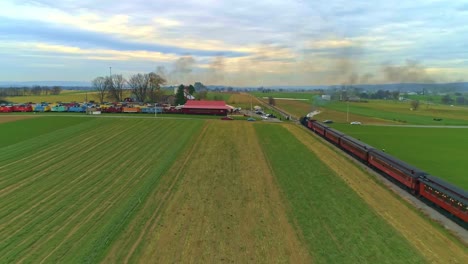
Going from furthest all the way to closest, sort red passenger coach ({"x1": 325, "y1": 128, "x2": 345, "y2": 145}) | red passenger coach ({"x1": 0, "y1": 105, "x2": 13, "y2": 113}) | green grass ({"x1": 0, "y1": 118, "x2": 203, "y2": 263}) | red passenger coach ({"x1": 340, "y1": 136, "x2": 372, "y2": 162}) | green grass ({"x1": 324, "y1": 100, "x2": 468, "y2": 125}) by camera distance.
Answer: green grass ({"x1": 324, "y1": 100, "x2": 468, "y2": 125}) → red passenger coach ({"x1": 0, "y1": 105, "x2": 13, "y2": 113}) → red passenger coach ({"x1": 325, "y1": 128, "x2": 345, "y2": 145}) → red passenger coach ({"x1": 340, "y1": 136, "x2": 372, "y2": 162}) → green grass ({"x1": 0, "y1": 118, "x2": 203, "y2": 263})

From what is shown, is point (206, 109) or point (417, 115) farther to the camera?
point (417, 115)

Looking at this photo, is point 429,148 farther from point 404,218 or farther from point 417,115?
point 417,115

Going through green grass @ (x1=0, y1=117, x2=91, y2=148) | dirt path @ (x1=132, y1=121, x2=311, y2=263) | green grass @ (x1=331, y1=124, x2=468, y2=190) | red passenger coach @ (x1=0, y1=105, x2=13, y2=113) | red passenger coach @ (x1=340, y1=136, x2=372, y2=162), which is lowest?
dirt path @ (x1=132, y1=121, x2=311, y2=263)

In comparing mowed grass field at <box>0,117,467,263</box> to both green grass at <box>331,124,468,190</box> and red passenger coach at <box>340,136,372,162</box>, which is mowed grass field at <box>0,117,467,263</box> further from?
green grass at <box>331,124,468,190</box>

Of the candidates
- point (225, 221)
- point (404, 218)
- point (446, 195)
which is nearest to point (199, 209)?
point (225, 221)

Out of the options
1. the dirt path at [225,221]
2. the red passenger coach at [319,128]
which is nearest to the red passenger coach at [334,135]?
the red passenger coach at [319,128]

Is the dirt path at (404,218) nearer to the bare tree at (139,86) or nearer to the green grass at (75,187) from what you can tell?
the green grass at (75,187)

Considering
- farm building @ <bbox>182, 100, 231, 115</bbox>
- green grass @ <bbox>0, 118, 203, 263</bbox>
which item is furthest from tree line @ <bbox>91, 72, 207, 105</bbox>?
green grass @ <bbox>0, 118, 203, 263</bbox>

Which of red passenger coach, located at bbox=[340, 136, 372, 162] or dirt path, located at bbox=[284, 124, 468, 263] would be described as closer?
dirt path, located at bbox=[284, 124, 468, 263]
